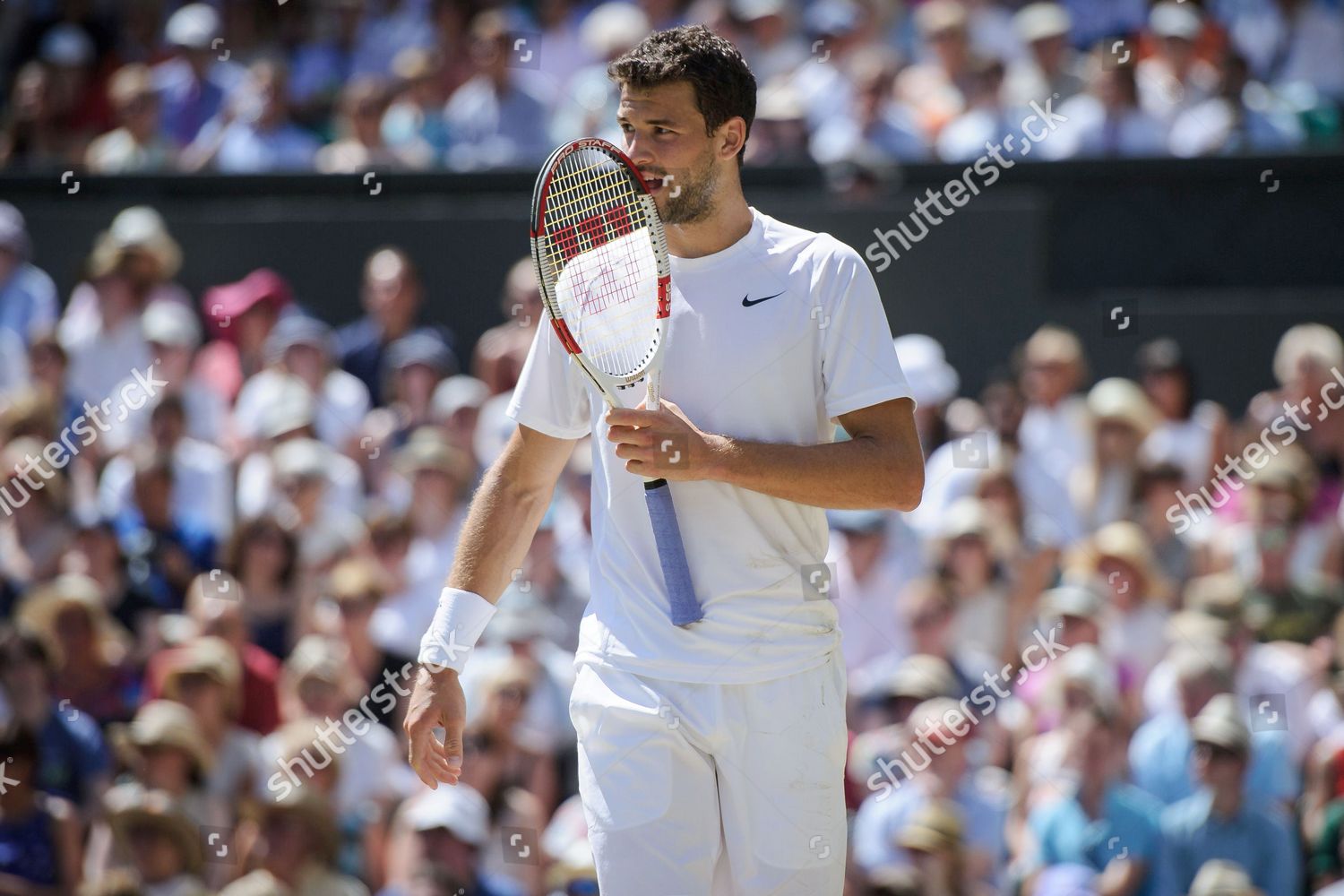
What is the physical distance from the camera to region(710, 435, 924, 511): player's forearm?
3088 mm

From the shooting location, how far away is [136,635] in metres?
6.66

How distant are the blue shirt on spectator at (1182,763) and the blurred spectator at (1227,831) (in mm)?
112

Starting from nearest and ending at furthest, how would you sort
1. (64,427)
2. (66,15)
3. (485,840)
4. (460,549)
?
(460,549) < (485,840) < (64,427) < (66,15)

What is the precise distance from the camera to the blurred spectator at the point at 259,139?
9.03m

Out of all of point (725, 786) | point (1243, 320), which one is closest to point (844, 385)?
point (725, 786)

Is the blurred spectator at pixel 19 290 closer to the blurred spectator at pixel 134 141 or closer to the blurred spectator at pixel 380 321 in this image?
the blurred spectator at pixel 134 141

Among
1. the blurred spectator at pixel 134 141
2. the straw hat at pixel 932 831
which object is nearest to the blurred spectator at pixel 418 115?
the blurred spectator at pixel 134 141

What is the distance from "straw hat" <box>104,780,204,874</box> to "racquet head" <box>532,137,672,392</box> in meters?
2.87

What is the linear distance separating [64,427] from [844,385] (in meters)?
5.27

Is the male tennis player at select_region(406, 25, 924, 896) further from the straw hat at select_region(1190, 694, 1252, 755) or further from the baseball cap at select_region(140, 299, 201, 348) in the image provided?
the baseball cap at select_region(140, 299, 201, 348)

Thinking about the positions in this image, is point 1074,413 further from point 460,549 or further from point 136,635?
point 460,549

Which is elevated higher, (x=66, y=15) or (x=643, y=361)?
(x=66, y=15)

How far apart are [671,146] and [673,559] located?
28.5 inches

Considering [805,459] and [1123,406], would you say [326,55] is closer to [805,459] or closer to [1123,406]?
[1123,406]
